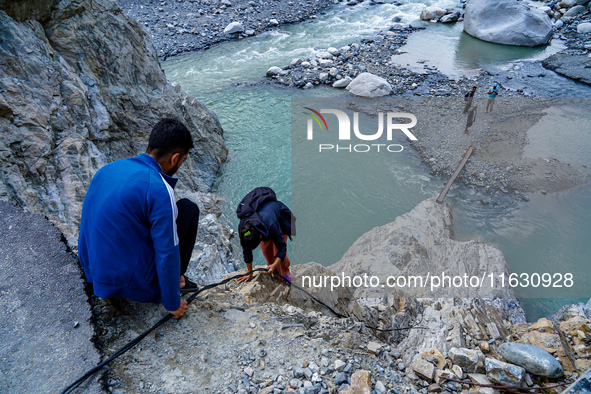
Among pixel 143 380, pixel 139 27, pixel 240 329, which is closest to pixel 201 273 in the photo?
pixel 240 329

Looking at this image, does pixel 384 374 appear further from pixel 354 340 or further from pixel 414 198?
pixel 414 198

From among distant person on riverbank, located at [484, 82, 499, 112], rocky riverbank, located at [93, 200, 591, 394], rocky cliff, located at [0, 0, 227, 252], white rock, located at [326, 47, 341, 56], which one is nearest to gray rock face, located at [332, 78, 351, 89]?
white rock, located at [326, 47, 341, 56]

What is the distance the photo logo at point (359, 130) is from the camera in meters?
10.4

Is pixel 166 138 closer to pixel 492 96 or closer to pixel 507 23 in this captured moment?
pixel 492 96

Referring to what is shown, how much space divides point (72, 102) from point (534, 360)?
7525 millimetres

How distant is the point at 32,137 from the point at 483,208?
29.1 ft

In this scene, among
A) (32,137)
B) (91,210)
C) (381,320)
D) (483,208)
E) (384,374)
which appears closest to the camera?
(91,210)

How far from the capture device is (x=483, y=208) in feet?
27.1

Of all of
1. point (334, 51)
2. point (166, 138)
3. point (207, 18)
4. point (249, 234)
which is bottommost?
point (249, 234)

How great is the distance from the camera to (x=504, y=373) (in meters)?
3.09

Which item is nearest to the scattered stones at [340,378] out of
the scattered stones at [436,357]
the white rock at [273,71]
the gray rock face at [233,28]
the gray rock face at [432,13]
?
the scattered stones at [436,357]

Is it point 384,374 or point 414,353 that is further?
point 414,353

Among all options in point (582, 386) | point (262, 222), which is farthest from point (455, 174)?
point (582, 386)

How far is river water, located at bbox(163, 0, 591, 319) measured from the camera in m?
7.48
